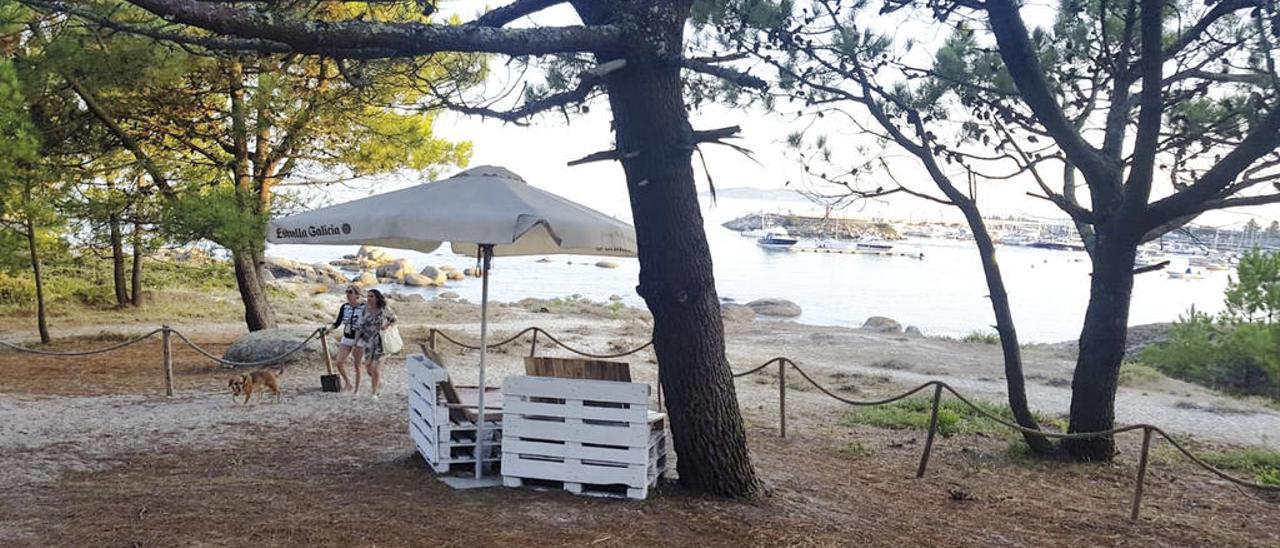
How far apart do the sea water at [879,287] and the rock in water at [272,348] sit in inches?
480

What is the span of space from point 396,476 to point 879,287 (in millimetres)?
51034

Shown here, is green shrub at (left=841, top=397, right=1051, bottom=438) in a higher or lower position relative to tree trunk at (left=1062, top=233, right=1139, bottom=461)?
lower

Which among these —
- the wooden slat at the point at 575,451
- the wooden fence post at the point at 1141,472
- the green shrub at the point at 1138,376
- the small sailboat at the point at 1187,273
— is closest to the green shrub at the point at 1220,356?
the green shrub at the point at 1138,376

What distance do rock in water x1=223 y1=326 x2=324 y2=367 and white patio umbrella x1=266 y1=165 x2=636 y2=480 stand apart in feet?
20.3

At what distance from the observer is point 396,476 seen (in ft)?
19.2

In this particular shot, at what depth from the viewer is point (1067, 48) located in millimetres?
8648

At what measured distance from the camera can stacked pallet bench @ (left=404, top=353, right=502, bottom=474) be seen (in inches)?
225

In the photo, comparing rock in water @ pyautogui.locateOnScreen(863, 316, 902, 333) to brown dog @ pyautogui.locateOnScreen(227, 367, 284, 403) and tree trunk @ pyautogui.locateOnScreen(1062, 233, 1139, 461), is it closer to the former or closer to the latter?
tree trunk @ pyautogui.locateOnScreen(1062, 233, 1139, 461)

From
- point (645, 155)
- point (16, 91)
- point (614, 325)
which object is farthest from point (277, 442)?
point (614, 325)

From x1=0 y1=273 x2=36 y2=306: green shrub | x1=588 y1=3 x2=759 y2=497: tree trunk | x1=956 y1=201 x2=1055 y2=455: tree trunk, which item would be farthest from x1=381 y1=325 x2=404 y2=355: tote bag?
x1=0 y1=273 x2=36 y2=306: green shrub

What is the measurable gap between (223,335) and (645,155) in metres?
12.3

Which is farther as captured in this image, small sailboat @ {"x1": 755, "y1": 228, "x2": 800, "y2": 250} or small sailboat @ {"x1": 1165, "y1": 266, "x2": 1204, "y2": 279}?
small sailboat @ {"x1": 755, "y1": 228, "x2": 800, "y2": 250}

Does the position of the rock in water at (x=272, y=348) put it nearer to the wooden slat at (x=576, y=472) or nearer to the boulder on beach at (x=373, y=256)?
the wooden slat at (x=576, y=472)

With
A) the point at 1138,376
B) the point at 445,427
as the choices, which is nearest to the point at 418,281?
the point at 1138,376
